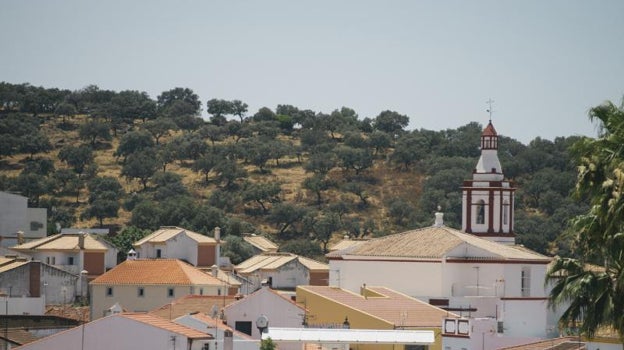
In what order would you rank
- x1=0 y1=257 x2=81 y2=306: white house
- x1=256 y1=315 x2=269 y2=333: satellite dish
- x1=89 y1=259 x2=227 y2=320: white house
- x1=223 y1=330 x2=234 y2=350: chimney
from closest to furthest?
x1=223 y1=330 x2=234 y2=350: chimney < x1=256 y1=315 x2=269 y2=333: satellite dish < x1=0 y1=257 x2=81 y2=306: white house < x1=89 y1=259 x2=227 y2=320: white house

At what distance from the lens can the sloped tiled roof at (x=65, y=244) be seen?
10644cm

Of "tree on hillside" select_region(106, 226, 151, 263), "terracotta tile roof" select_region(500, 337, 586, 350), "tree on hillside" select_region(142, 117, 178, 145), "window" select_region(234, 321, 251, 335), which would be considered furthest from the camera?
"tree on hillside" select_region(142, 117, 178, 145)

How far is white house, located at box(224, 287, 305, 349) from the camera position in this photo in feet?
203

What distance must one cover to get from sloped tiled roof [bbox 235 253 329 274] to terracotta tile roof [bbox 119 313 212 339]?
50554 mm

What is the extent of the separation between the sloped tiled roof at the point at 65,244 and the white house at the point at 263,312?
44991 millimetres

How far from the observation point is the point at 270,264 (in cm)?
10775

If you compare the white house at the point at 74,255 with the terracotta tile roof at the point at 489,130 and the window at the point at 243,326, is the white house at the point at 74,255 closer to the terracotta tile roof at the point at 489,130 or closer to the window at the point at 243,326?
the terracotta tile roof at the point at 489,130

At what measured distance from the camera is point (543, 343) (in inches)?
1784

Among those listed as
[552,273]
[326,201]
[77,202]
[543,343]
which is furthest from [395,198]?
[552,273]

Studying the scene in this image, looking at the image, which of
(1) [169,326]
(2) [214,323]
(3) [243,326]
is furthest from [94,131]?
(1) [169,326]

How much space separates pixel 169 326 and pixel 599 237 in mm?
28047

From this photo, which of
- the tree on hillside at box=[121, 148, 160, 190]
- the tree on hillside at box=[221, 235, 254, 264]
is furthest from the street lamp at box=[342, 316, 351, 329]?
the tree on hillside at box=[121, 148, 160, 190]

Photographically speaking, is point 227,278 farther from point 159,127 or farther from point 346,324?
point 159,127

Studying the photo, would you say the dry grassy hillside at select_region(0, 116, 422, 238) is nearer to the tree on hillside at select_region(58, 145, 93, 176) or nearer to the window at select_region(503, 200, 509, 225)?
the tree on hillside at select_region(58, 145, 93, 176)
